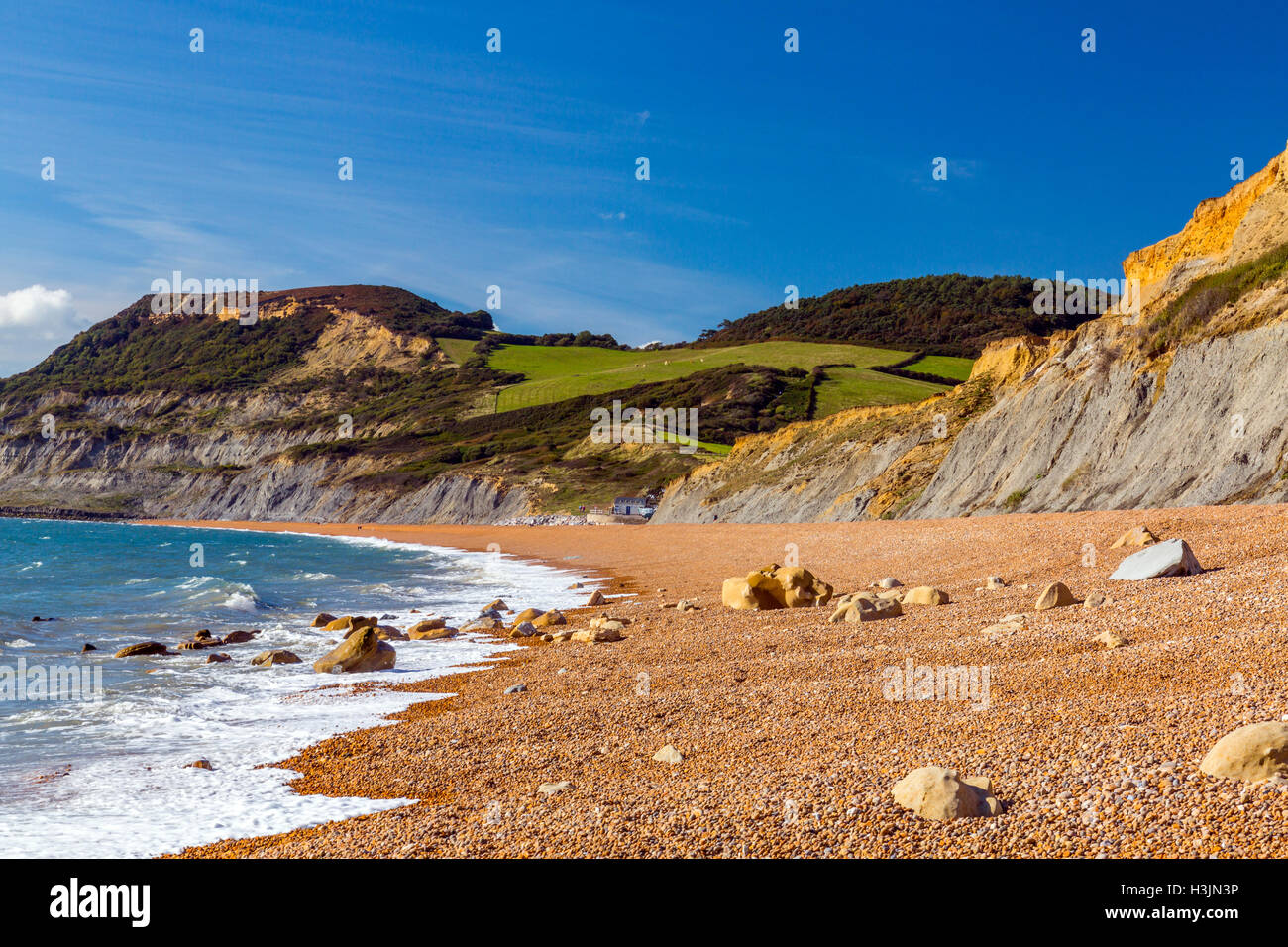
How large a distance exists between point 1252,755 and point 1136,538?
40.8ft

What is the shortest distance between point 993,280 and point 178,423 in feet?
468

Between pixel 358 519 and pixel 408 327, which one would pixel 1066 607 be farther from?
pixel 408 327

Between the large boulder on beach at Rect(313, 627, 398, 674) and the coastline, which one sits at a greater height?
the coastline

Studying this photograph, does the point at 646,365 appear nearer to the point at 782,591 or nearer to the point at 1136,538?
the point at 782,591

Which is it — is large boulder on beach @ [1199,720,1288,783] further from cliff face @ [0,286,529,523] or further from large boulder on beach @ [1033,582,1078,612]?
cliff face @ [0,286,529,523]

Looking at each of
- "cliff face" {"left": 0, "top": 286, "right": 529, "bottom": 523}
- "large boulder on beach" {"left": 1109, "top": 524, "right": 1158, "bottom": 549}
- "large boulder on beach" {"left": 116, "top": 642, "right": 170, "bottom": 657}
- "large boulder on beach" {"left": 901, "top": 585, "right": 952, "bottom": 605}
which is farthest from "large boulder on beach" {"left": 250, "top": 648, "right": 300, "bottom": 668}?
"cliff face" {"left": 0, "top": 286, "right": 529, "bottom": 523}

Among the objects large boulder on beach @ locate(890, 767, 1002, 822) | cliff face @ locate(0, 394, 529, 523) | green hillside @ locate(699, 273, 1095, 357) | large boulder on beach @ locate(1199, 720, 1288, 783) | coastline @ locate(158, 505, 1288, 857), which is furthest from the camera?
green hillside @ locate(699, 273, 1095, 357)

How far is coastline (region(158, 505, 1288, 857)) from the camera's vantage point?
15.8 ft

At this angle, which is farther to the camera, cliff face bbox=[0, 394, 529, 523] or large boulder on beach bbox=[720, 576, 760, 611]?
cliff face bbox=[0, 394, 529, 523]

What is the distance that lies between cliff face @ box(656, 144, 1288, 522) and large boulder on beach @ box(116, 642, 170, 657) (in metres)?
26.0

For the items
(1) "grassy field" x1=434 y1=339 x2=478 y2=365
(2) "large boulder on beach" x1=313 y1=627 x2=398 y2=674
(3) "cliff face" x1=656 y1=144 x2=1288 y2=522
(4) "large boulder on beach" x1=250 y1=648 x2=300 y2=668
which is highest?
(1) "grassy field" x1=434 y1=339 x2=478 y2=365

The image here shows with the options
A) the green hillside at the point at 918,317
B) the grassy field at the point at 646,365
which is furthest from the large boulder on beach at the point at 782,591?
the green hillside at the point at 918,317

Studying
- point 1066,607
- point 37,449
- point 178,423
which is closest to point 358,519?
point 178,423

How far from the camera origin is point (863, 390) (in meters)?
107
